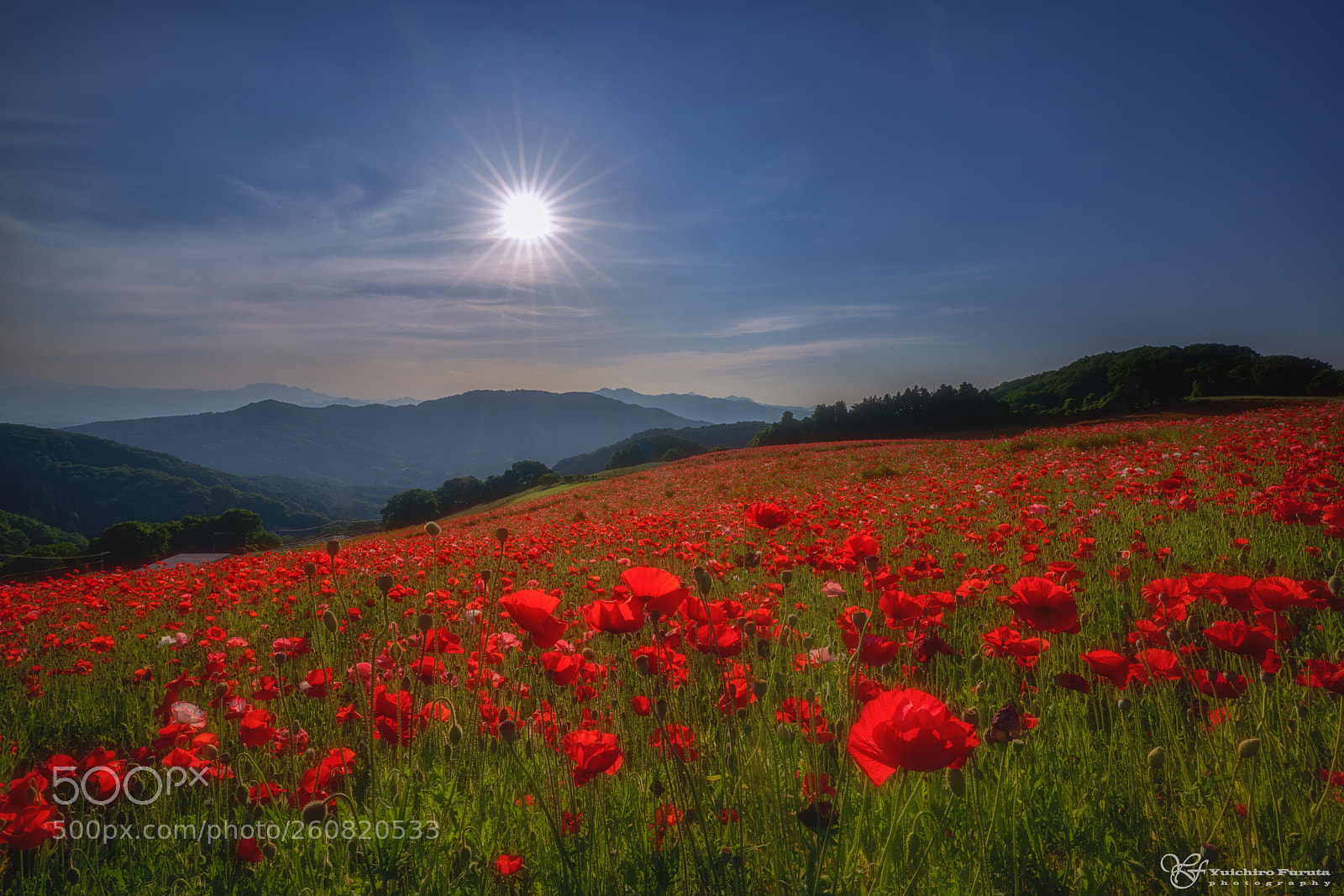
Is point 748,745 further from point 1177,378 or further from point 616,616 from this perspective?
point 1177,378

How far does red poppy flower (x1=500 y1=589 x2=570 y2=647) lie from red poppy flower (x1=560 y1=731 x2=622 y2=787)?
297 mm

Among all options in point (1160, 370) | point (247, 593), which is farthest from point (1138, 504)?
point (1160, 370)

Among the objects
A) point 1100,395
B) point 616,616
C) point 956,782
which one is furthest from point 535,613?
point 1100,395

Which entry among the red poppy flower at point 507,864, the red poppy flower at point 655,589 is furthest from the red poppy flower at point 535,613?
the red poppy flower at point 507,864

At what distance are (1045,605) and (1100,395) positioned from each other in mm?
64283

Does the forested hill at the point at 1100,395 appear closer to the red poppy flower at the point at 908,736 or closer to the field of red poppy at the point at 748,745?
the field of red poppy at the point at 748,745

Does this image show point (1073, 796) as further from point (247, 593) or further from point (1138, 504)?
point (247, 593)

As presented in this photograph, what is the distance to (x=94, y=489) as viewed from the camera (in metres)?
143

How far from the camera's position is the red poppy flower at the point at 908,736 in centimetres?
98

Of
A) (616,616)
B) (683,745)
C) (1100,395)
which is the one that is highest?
(1100,395)

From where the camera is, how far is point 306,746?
2.24m

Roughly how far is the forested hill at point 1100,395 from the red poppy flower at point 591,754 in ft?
135

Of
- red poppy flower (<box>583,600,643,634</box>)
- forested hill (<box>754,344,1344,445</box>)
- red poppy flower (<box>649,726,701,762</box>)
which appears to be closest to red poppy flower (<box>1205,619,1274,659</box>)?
red poppy flower (<box>649,726,701,762</box>)

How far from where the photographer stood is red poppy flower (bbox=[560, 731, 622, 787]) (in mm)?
1406
